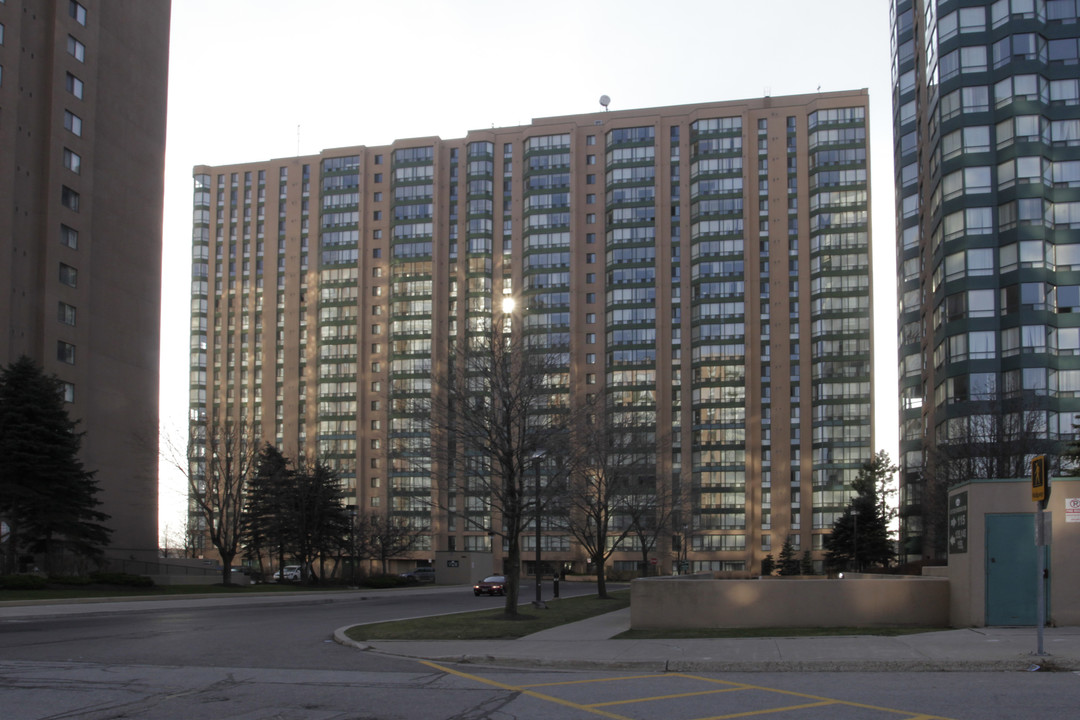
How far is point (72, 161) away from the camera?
62.9 m

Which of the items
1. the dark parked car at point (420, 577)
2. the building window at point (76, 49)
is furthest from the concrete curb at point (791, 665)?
the dark parked car at point (420, 577)

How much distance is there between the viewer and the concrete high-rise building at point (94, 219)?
5912 cm

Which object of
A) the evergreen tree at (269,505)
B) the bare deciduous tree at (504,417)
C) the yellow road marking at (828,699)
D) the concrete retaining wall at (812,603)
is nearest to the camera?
the yellow road marking at (828,699)

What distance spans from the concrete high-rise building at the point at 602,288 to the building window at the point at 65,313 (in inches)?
1922

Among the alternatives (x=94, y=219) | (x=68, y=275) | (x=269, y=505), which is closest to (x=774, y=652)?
(x=269, y=505)

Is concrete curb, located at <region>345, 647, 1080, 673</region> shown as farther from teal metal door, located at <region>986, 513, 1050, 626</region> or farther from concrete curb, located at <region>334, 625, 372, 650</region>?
teal metal door, located at <region>986, 513, 1050, 626</region>

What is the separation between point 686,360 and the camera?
398 ft

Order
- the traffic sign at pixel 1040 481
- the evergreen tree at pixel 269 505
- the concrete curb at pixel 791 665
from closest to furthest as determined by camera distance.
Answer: the concrete curb at pixel 791 665 → the traffic sign at pixel 1040 481 → the evergreen tree at pixel 269 505

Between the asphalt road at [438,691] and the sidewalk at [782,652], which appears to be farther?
the sidewalk at [782,652]

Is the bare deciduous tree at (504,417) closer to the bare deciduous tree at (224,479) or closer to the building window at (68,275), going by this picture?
the bare deciduous tree at (224,479)

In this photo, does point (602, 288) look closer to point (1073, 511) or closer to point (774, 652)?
point (1073, 511)

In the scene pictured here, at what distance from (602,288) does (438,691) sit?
115m

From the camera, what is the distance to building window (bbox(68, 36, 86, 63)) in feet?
208

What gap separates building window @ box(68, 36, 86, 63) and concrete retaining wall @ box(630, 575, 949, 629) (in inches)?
2350
